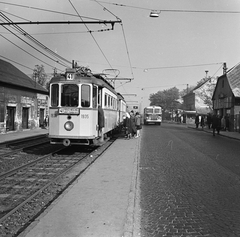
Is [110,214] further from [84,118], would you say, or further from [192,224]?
[84,118]

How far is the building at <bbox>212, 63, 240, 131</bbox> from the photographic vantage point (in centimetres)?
3072

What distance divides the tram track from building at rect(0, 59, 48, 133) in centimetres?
1365

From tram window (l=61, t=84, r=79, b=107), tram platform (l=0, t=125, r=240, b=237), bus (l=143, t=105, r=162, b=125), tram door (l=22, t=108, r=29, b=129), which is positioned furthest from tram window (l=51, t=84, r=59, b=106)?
bus (l=143, t=105, r=162, b=125)

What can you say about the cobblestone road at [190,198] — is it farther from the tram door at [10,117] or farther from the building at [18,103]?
the tram door at [10,117]

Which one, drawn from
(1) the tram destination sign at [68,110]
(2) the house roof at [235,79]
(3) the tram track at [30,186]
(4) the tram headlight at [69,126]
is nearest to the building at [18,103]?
(1) the tram destination sign at [68,110]

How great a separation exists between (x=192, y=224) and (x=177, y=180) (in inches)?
116

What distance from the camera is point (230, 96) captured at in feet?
107

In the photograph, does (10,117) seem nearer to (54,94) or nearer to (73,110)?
(54,94)

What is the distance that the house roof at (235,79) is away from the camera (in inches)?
1243

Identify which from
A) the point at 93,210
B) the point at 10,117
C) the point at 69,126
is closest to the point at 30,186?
the point at 93,210

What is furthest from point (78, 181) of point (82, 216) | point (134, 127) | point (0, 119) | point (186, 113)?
point (186, 113)

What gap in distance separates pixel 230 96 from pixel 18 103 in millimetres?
23182

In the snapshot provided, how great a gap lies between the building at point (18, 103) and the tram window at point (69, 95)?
1225 cm

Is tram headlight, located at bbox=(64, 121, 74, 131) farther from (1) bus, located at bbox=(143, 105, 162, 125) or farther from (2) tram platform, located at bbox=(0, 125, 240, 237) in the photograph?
(1) bus, located at bbox=(143, 105, 162, 125)
